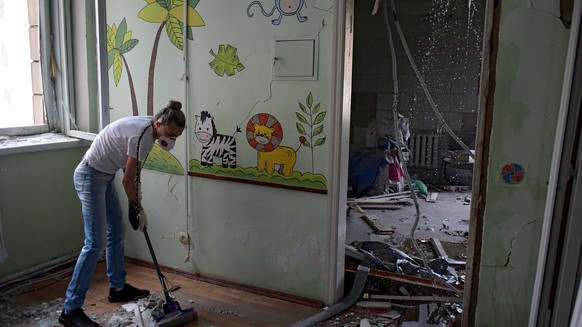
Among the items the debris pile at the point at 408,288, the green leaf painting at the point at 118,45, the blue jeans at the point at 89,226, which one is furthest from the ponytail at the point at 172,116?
the debris pile at the point at 408,288

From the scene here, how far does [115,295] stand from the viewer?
9.67 ft

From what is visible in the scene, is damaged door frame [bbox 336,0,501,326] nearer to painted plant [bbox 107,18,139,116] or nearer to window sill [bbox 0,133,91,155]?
painted plant [bbox 107,18,139,116]

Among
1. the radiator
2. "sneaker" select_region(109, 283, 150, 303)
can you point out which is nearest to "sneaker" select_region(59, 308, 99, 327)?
"sneaker" select_region(109, 283, 150, 303)

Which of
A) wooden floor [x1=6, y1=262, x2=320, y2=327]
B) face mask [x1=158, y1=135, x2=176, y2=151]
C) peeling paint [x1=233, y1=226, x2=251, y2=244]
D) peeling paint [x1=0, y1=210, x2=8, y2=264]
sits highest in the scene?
face mask [x1=158, y1=135, x2=176, y2=151]

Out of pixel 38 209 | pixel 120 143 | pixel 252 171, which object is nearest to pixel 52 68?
pixel 38 209

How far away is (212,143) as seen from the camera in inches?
122

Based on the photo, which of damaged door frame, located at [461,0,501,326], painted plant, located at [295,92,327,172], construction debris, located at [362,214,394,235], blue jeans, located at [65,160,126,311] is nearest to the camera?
damaged door frame, located at [461,0,501,326]

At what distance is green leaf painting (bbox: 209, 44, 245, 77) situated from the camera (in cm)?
292

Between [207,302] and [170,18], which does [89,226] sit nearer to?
[207,302]

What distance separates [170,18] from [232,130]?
0.86 meters

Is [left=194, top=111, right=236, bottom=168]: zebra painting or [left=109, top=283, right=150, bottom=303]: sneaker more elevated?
[left=194, top=111, right=236, bottom=168]: zebra painting

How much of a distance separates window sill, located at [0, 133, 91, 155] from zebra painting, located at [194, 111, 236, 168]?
1.00 meters

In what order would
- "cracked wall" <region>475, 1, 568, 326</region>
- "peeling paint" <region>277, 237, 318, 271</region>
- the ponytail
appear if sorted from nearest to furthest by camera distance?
1. "cracked wall" <region>475, 1, 568, 326</region>
2. the ponytail
3. "peeling paint" <region>277, 237, 318, 271</region>

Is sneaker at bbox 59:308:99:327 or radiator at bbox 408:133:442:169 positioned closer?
sneaker at bbox 59:308:99:327
